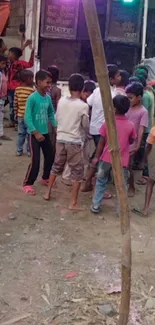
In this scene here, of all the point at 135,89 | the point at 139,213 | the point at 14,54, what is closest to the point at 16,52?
the point at 14,54

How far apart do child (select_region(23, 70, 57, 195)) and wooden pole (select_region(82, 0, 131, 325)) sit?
2831 mm

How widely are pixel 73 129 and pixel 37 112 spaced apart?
623mm

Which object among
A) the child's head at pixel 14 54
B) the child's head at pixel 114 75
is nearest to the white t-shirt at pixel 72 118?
the child's head at pixel 114 75

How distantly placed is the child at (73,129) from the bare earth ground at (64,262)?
42 cm

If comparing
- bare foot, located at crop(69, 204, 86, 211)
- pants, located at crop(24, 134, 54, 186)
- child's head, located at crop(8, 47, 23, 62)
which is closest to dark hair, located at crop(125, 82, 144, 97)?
pants, located at crop(24, 134, 54, 186)

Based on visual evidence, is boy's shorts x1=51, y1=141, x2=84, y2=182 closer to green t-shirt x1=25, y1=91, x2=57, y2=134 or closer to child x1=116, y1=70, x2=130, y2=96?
green t-shirt x1=25, y1=91, x2=57, y2=134

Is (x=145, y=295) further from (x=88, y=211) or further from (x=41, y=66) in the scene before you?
(x=41, y=66)

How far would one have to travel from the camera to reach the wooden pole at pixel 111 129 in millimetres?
2514

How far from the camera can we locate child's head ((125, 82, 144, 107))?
5.59 m

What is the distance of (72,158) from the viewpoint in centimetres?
523

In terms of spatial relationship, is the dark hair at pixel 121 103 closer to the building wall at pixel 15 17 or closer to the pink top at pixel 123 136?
the pink top at pixel 123 136

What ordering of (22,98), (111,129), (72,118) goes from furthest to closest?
(22,98) < (72,118) < (111,129)

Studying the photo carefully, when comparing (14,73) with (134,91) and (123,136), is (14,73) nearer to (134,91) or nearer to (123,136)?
(134,91)

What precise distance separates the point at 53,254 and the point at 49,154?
183cm
